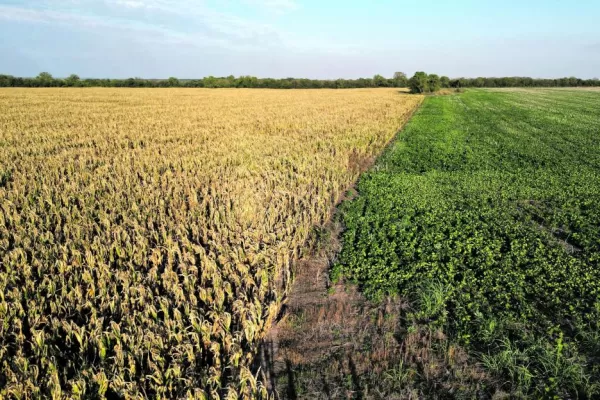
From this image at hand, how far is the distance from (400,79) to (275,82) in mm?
36393

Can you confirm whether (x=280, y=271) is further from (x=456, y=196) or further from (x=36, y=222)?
(x=456, y=196)

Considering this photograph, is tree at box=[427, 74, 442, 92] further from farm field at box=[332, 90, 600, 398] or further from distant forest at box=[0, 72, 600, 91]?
farm field at box=[332, 90, 600, 398]

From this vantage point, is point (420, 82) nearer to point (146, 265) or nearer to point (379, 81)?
point (379, 81)

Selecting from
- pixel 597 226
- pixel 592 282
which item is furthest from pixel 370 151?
pixel 592 282

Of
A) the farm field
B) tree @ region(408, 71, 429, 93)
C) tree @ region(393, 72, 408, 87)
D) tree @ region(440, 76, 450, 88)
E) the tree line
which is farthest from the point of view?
tree @ region(393, 72, 408, 87)

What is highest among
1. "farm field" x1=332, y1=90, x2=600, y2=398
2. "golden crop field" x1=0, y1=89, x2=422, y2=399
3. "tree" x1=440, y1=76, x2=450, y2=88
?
"tree" x1=440, y1=76, x2=450, y2=88

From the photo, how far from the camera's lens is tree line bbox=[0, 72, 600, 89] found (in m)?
76.8

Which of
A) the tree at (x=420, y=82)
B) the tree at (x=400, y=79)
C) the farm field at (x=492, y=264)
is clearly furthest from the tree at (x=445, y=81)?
the farm field at (x=492, y=264)

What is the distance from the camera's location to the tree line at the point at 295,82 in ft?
252

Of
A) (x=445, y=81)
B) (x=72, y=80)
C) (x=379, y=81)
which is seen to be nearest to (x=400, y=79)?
(x=379, y=81)

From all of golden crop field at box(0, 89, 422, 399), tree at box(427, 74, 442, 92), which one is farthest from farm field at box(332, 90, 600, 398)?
tree at box(427, 74, 442, 92)

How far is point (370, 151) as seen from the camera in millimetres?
15633

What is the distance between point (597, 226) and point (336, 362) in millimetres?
7043

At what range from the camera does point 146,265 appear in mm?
4938
